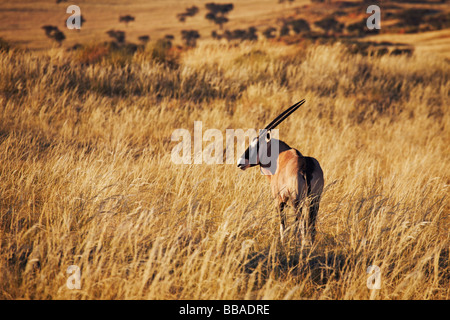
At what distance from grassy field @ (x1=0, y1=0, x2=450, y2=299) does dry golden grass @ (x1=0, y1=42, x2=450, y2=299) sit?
29mm

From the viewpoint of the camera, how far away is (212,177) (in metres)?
4.31

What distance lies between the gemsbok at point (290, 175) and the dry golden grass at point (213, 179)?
0.27 metres

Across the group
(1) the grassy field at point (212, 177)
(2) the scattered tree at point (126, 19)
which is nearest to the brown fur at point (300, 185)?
(1) the grassy field at point (212, 177)

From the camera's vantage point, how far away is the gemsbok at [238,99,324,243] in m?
2.89

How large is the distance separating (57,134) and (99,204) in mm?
3184

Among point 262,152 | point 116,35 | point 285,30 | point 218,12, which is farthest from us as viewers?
point 218,12

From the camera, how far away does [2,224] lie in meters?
2.94

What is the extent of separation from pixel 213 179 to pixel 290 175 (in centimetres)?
151

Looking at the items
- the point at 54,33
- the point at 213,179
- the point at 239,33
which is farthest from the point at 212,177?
the point at 239,33

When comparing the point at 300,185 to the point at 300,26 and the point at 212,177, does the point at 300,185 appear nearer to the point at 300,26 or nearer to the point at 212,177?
the point at 212,177

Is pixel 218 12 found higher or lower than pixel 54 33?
higher

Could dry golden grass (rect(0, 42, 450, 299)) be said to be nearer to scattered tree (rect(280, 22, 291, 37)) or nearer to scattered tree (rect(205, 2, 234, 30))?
scattered tree (rect(280, 22, 291, 37))

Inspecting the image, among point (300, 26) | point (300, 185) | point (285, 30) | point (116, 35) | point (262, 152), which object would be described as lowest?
point (300, 185)
